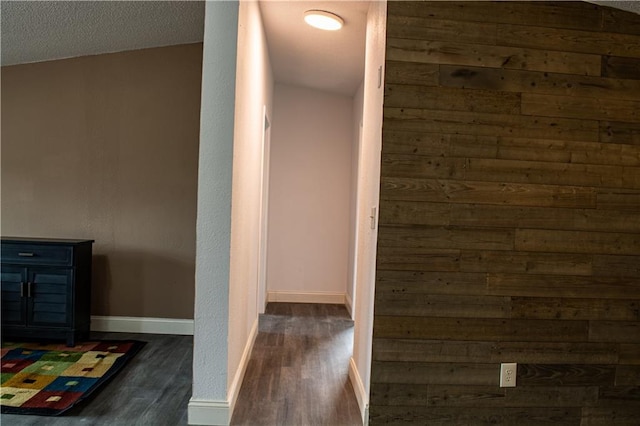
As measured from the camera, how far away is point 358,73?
4207 millimetres

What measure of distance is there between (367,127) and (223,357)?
5.37ft

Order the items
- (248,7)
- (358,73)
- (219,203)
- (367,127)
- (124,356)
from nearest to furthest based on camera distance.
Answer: (219,203)
(248,7)
(367,127)
(124,356)
(358,73)

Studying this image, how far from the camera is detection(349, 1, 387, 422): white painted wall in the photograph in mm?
2252

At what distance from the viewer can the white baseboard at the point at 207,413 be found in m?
2.15

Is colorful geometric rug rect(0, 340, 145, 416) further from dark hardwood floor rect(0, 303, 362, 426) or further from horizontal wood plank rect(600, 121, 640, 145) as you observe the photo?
horizontal wood plank rect(600, 121, 640, 145)

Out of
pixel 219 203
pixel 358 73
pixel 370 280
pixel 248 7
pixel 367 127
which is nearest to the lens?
pixel 219 203

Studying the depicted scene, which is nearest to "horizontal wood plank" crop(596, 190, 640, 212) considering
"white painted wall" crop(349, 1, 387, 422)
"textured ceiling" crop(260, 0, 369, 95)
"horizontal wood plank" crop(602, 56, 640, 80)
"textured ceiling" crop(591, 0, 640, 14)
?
"horizontal wood plank" crop(602, 56, 640, 80)

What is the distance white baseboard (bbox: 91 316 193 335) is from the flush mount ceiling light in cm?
258

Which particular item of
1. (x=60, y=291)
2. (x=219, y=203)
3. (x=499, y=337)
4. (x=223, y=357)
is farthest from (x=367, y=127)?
(x=60, y=291)

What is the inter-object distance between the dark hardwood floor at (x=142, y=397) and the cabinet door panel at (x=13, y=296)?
3.11 feet

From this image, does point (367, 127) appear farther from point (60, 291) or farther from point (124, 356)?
point (60, 291)

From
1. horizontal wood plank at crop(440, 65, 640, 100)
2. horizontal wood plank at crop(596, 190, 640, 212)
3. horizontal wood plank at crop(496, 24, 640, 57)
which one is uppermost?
horizontal wood plank at crop(496, 24, 640, 57)

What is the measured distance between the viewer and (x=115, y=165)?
3664 mm

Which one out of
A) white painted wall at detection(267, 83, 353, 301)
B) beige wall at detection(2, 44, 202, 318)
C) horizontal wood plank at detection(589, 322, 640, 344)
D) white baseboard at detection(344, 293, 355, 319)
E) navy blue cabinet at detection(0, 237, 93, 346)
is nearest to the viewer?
horizontal wood plank at detection(589, 322, 640, 344)
